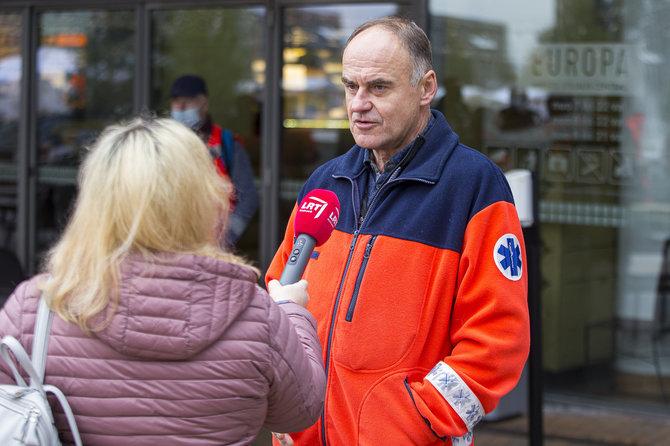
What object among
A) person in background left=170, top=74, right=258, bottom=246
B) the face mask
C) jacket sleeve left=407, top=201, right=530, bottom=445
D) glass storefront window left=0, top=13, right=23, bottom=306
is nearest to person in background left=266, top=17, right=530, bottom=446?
jacket sleeve left=407, top=201, right=530, bottom=445

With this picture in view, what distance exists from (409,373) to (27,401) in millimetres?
1008

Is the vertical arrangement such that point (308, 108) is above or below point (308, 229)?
above

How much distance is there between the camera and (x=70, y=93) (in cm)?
725

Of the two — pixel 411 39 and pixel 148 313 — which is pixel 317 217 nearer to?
pixel 148 313

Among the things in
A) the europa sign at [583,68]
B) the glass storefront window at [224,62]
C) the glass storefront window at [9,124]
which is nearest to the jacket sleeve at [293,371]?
the europa sign at [583,68]

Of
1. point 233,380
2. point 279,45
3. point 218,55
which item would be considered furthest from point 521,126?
point 233,380

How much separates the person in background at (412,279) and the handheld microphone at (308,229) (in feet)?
0.87

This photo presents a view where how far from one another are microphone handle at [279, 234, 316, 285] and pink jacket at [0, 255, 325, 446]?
222mm

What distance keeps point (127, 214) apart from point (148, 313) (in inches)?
8.3

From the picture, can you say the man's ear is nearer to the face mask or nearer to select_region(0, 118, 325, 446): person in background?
select_region(0, 118, 325, 446): person in background

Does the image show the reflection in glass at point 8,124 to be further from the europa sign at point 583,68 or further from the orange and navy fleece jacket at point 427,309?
the orange and navy fleece jacket at point 427,309

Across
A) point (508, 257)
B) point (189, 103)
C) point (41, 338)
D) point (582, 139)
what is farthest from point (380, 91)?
point (582, 139)

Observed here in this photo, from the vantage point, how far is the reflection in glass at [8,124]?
719cm

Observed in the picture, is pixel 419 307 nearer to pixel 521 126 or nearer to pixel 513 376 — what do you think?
pixel 513 376
